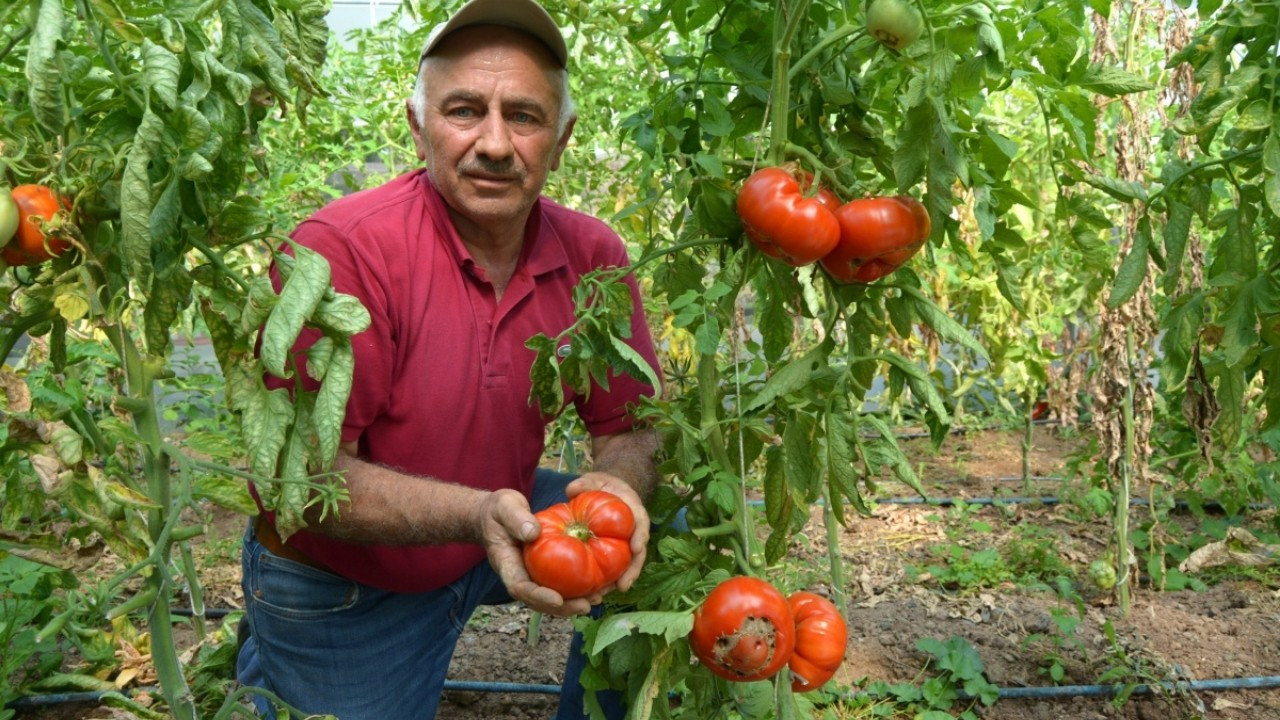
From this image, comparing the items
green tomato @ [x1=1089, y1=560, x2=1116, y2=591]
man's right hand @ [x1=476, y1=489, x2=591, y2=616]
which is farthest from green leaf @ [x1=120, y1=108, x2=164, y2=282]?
green tomato @ [x1=1089, y1=560, x2=1116, y2=591]

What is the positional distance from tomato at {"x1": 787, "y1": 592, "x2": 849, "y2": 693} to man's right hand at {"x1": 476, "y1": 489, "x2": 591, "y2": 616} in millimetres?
321

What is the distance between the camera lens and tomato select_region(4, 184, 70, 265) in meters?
1.22

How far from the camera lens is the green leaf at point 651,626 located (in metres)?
1.48

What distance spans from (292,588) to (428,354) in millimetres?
519

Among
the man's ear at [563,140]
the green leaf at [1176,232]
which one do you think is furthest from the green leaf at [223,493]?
the green leaf at [1176,232]

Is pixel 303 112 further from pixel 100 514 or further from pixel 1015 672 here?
pixel 1015 672

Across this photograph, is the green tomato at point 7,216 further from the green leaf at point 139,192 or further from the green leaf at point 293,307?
the green leaf at point 293,307

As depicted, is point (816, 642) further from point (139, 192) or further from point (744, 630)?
point (139, 192)

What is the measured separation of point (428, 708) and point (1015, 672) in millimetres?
1439

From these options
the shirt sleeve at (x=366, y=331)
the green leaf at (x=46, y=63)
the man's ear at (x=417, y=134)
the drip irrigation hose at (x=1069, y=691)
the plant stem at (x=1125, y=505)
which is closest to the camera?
the green leaf at (x=46, y=63)

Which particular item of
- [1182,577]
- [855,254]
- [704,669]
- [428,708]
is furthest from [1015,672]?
[855,254]

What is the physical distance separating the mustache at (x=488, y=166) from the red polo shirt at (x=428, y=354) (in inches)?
4.9

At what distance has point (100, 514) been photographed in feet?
4.52

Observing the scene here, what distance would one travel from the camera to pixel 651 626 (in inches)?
58.5
